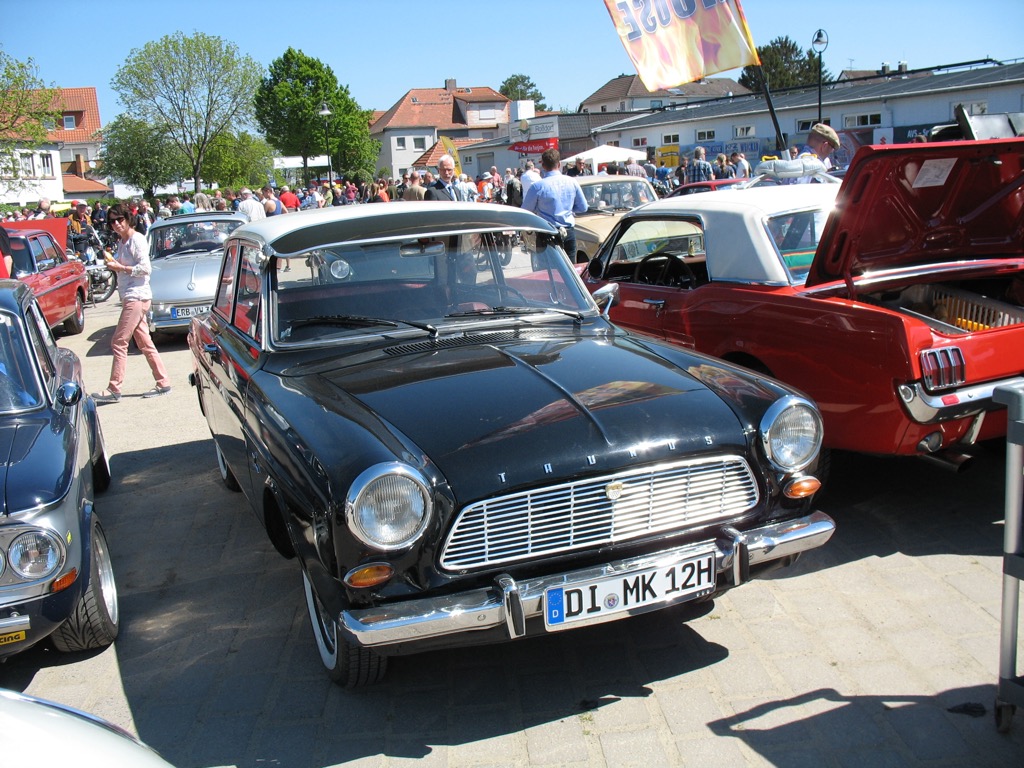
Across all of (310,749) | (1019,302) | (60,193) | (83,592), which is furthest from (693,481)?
(60,193)

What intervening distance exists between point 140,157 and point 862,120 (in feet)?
171

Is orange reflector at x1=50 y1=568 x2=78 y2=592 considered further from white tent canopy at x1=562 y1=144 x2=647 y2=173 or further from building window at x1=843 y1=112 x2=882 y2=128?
building window at x1=843 y1=112 x2=882 y2=128

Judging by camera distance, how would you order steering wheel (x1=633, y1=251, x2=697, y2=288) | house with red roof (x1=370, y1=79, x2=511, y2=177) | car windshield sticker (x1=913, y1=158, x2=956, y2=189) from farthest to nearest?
house with red roof (x1=370, y1=79, x2=511, y2=177)
steering wheel (x1=633, y1=251, x2=697, y2=288)
car windshield sticker (x1=913, y1=158, x2=956, y2=189)

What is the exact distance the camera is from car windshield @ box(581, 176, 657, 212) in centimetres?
1415

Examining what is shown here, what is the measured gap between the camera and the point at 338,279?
422cm

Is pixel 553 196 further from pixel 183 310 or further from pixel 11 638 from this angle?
pixel 11 638

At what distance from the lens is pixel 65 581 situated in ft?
11.1

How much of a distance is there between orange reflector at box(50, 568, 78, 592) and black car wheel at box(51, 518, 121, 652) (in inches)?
6.4

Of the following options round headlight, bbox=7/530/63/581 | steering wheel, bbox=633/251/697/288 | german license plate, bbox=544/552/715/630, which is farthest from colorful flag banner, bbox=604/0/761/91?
round headlight, bbox=7/530/63/581

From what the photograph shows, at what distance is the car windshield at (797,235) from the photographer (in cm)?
544

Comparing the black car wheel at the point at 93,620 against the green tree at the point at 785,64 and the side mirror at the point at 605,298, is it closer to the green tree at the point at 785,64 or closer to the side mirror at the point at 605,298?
the side mirror at the point at 605,298

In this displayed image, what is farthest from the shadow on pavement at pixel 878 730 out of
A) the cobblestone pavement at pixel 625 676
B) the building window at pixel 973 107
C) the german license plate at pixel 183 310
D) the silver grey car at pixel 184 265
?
the german license plate at pixel 183 310

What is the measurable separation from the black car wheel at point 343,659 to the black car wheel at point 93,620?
0.93 meters

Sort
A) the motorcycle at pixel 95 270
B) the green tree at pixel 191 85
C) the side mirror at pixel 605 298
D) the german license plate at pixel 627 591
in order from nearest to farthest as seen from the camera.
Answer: the german license plate at pixel 627 591, the side mirror at pixel 605 298, the motorcycle at pixel 95 270, the green tree at pixel 191 85
